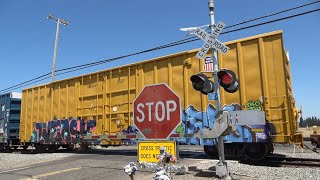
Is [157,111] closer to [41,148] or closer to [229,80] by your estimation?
[229,80]

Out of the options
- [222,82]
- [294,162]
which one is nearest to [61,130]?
[294,162]

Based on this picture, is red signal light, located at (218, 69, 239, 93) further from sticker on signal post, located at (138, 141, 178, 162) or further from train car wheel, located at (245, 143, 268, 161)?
train car wheel, located at (245, 143, 268, 161)

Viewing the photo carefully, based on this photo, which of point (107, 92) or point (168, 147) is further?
point (107, 92)

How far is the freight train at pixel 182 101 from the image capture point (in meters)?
10.5

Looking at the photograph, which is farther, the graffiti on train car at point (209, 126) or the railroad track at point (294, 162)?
the graffiti on train car at point (209, 126)

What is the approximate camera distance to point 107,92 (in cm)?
1516

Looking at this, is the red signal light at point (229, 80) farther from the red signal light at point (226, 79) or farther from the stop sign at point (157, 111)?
the stop sign at point (157, 111)

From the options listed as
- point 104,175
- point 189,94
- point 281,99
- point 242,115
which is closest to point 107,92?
point 189,94

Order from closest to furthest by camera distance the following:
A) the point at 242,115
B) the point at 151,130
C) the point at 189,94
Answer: the point at 151,130
the point at 242,115
the point at 189,94


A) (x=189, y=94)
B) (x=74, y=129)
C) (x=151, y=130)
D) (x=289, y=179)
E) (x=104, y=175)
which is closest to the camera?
(x=151, y=130)

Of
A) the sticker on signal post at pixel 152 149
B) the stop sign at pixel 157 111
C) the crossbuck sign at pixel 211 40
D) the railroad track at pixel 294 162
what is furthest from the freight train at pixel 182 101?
the stop sign at pixel 157 111

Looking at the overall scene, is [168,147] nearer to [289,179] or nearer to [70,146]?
[289,179]

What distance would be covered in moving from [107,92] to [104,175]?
688cm

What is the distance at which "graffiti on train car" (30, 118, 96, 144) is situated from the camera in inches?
620
